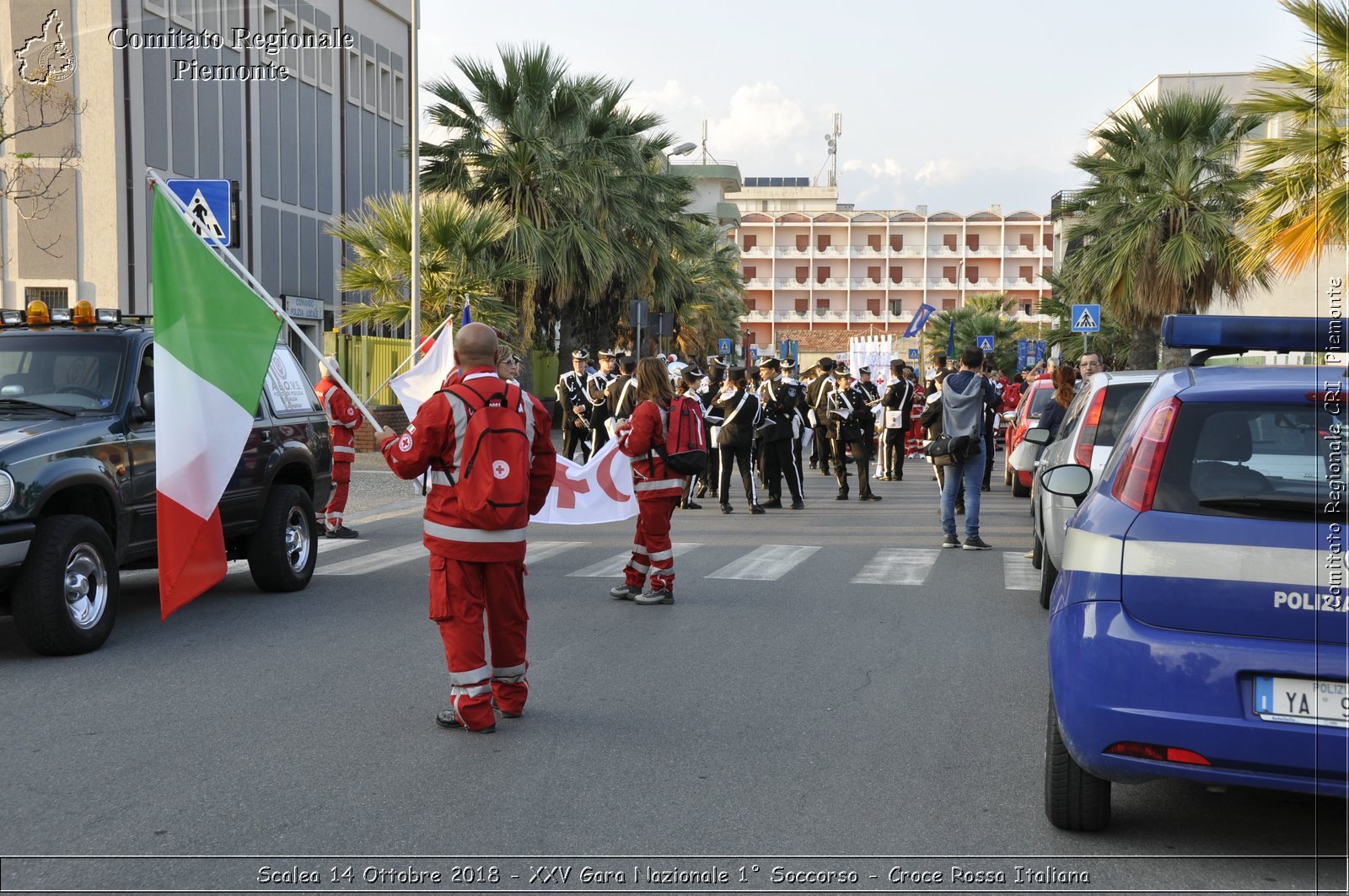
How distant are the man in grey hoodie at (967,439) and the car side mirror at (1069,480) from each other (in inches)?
266

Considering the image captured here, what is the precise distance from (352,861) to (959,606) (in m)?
6.14

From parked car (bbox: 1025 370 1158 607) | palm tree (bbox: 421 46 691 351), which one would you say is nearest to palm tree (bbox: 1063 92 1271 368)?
palm tree (bbox: 421 46 691 351)

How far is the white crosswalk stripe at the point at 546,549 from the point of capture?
12.4 m

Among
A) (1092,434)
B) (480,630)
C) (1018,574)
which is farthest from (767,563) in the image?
(480,630)

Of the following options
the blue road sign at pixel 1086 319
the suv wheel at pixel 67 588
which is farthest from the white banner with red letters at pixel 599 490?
the blue road sign at pixel 1086 319

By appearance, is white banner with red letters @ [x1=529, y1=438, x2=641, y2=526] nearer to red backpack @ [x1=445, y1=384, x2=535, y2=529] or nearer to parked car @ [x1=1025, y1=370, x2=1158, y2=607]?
parked car @ [x1=1025, y1=370, x2=1158, y2=607]

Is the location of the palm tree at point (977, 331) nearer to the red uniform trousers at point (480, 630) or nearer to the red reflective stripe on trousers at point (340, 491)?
the red reflective stripe on trousers at point (340, 491)

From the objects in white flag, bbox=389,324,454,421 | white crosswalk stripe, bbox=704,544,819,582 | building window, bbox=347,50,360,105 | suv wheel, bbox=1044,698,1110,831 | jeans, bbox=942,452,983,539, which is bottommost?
white crosswalk stripe, bbox=704,544,819,582

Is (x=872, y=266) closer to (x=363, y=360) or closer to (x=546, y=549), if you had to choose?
(x=363, y=360)

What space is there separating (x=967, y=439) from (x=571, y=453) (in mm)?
9249

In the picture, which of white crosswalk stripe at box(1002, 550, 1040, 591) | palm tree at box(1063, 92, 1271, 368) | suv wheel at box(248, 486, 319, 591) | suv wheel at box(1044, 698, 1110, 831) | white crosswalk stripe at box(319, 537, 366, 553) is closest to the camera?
suv wheel at box(1044, 698, 1110, 831)

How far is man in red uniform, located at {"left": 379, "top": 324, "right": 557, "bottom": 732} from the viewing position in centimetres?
596

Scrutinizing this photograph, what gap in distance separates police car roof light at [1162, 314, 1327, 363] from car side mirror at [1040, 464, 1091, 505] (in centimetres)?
121

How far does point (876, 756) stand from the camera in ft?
18.5
